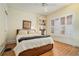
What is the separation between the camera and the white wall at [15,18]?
2113 millimetres

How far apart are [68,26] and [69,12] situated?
0.43 metres

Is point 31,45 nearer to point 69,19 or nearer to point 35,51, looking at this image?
point 35,51

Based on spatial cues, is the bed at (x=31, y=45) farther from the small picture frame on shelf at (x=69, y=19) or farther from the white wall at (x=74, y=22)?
the small picture frame on shelf at (x=69, y=19)

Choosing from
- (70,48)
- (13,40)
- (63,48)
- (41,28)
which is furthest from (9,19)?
(70,48)

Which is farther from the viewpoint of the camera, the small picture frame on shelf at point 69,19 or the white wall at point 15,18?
the white wall at point 15,18

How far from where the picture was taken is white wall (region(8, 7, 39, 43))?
83.2 inches

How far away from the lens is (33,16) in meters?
2.27

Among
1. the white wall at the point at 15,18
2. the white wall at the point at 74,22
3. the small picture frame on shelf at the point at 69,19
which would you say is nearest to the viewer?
the white wall at the point at 74,22

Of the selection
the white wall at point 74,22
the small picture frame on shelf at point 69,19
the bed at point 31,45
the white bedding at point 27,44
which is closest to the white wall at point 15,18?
the bed at point 31,45

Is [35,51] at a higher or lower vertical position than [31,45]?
lower

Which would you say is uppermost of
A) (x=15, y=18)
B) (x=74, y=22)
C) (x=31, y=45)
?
(x=15, y=18)

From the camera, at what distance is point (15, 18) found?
7.11ft

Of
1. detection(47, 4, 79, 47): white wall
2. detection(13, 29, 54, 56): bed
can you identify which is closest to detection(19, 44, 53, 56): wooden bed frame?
detection(13, 29, 54, 56): bed

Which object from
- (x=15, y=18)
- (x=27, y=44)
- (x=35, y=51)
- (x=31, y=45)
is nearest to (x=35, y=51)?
(x=35, y=51)
